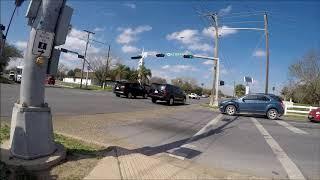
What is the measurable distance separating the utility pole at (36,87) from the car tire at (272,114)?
722 inches

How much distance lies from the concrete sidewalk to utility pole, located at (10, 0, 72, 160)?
3.74 ft

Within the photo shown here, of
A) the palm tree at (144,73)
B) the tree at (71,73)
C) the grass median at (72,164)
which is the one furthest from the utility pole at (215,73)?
the tree at (71,73)

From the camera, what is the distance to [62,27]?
6.45m

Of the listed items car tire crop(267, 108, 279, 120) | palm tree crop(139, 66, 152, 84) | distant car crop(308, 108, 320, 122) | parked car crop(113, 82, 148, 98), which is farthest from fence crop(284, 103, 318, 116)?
palm tree crop(139, 66, 152, 84)

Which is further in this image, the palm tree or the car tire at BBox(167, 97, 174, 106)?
the palm tree

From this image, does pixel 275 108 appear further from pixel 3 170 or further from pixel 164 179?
pixel 3 170

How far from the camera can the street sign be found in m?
6.13

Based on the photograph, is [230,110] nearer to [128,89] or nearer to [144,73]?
[128,89]

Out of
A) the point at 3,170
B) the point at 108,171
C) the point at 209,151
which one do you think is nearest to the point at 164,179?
the point at 108,171

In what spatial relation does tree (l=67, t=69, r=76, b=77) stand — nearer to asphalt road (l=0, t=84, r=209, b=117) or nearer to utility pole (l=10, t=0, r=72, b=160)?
asphalt road (l=0, t=84, r=209, b=117)

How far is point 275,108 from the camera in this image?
22422 millimetres

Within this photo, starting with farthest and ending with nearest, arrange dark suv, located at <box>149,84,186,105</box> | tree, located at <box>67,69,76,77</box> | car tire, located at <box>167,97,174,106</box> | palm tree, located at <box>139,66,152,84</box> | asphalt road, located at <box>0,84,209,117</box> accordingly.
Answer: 1. tree, located at <box>67,69,76,77</box>
2. palm tree, located at <box>139,66,152,84</box>
3. car tire, located at <box>167,97,174,106</box>
4. dark suv, located at <box>149,84,186,105</box>
5. asphalt road, located at <box>0,84,209,117</box>

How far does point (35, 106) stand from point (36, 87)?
0.34 metres

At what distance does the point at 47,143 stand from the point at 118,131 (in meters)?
4.93
